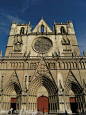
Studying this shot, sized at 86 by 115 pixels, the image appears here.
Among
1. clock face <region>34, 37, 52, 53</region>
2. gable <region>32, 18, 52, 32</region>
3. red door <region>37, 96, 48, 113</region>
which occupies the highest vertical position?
gable <region>32, 18, 52, 32</region>

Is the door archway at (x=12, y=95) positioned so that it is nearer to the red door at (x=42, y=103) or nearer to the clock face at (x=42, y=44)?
the red door at (x=42, y=103)

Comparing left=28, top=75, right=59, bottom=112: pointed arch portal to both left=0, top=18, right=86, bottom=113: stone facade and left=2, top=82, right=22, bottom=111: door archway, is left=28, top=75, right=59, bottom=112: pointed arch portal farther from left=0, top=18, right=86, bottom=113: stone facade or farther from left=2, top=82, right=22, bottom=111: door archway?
left=2, top=82, right=22, bottom=111: door archway

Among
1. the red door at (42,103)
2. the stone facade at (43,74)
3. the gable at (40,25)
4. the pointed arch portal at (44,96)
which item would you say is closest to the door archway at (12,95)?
the stone facade at (43,74)

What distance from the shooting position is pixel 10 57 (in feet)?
60.4

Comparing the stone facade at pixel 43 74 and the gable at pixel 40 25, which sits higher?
the gable at pixel 40 25

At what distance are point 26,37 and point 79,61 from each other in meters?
11.3

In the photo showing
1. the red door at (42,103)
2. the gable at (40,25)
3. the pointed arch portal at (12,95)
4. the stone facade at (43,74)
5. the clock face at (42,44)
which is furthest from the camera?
the gable at (40,25)

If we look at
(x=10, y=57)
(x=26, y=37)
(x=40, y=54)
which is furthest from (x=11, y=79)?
(x=26, y=37)

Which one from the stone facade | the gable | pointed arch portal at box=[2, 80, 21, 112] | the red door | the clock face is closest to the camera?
the stone facade

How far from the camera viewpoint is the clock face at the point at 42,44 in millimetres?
20203

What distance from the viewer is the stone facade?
49.6 ft

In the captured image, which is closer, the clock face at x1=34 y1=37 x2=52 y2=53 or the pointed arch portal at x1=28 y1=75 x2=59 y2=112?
the pointed arch portal at x1=28 y1=75 x2=59 y2=112

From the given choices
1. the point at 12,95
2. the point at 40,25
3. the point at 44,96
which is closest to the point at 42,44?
the point at 40,25

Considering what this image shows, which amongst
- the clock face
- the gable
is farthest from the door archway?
the gable
